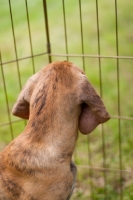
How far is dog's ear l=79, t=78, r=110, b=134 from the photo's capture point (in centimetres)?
258

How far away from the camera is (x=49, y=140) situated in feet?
8.43

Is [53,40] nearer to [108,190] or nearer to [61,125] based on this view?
[108,190]

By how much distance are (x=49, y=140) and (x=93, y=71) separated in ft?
8.64

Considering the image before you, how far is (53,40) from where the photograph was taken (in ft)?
19.1

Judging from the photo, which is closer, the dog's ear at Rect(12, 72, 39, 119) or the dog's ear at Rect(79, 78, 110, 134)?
the dog's ear at Rect(79, 78, 110, 134)

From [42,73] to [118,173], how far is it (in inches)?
61.0

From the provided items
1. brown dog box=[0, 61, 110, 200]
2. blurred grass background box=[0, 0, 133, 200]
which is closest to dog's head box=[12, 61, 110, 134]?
brown dog box=[0, 61, 110, 200]

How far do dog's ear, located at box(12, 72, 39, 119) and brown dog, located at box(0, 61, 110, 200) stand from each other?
0.10 m

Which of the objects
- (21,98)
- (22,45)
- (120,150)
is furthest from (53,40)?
(21,98)

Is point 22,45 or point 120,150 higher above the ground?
point 22,45

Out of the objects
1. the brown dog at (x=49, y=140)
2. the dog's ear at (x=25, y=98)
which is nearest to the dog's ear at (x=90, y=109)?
the brown dog at (x=49, y=140)

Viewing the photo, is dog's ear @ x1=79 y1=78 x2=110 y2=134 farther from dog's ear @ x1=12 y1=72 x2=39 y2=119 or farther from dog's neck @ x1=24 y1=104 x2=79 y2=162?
dog's ear @ x1=12 y1=72 x2=39 y2=119

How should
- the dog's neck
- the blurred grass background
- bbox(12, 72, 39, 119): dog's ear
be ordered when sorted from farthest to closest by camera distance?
1. the blurred grass background
2. bbox(12, 72, 39, 119): dog's ear
3. the dog's neck

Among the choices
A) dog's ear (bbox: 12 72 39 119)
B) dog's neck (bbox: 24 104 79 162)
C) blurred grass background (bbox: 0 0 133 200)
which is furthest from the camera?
blurred grass background (bbox: 0 0 133 200)
